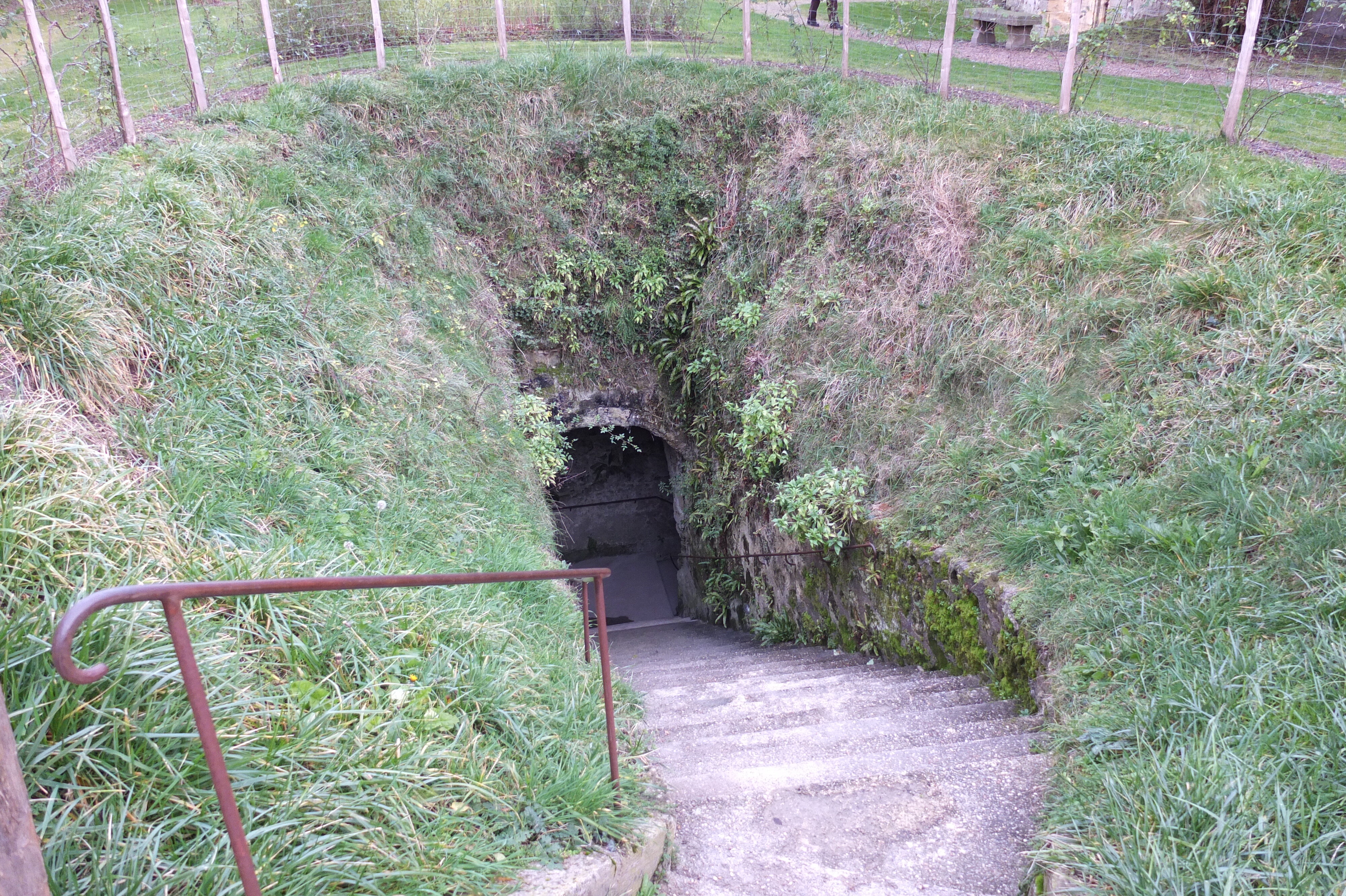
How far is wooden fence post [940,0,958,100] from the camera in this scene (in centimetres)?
797

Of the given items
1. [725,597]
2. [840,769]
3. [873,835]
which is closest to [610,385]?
[725,597]

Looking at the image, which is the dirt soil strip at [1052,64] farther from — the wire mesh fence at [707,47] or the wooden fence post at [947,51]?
the wooden fence post at [947,51]

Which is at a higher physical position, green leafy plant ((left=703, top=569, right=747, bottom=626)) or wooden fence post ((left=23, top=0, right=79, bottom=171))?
wooden fence post ((left=23, top=0, right=79, bottom=171))

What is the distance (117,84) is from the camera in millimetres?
6285

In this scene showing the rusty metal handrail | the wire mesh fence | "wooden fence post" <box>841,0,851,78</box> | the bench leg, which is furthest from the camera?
the bench leg

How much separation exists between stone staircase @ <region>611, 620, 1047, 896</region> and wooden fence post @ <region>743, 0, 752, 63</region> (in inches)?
337

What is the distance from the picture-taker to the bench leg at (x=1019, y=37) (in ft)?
38.7

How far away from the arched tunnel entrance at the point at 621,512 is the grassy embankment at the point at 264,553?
211 inches

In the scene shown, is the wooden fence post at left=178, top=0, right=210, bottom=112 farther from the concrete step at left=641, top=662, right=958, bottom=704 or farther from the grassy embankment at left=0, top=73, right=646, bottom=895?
the concrete step at left=641, top=662, right=958, bottom=704

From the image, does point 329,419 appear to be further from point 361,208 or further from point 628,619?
point 628,619

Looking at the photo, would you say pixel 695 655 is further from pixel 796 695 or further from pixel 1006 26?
pixel 1006 26

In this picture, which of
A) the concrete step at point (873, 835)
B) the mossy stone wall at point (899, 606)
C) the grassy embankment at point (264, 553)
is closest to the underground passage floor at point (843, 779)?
the concrete step at point (873, 835)

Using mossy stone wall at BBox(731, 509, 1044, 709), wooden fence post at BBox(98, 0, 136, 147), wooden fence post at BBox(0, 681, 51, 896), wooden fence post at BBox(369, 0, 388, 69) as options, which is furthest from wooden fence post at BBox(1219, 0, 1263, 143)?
wooden fence post at BBox(98, 0, 136, 147)

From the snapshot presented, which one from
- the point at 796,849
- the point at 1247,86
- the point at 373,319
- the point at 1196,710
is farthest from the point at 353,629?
the point at 1247,86
